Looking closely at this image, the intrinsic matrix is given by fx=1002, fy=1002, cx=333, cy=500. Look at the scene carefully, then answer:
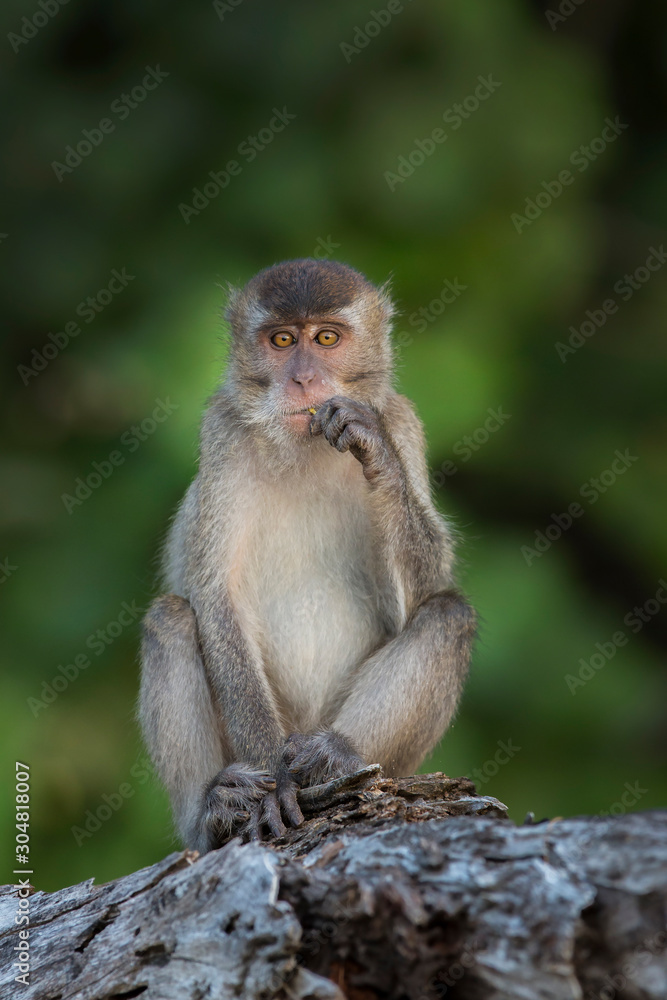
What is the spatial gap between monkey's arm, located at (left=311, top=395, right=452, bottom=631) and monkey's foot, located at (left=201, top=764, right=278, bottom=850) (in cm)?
158

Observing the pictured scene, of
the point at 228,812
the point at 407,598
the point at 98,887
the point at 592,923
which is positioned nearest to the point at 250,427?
the point at 407,598

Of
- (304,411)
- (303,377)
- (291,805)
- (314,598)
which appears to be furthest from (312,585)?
(291,805)

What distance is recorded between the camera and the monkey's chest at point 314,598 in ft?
23.6

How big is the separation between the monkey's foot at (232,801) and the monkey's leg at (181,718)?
0.10 m

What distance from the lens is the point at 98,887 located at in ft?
16.6

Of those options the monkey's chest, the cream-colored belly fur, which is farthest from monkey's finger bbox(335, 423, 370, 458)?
the monkey's chest

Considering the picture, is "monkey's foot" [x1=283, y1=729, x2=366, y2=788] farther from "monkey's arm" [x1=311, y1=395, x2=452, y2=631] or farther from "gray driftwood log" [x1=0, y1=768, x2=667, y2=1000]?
"gray driftwood log" [x1=0, y1=768, x2=667, y2=1000]

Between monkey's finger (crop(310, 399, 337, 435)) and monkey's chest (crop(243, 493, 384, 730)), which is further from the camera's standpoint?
monkey's chest (crop(243, 493, 384, 730))

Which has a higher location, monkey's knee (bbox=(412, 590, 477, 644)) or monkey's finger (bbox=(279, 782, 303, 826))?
monkey's knee (bbox=(412, 590, 477, 644))

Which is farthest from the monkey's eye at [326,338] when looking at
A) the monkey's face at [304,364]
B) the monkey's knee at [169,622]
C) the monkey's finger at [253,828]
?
the monkey's finger at [253,828]

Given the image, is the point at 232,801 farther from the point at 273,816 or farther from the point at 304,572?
the point at 304,572

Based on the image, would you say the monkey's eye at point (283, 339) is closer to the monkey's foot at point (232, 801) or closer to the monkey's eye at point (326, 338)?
the monkey's eye at point (326, 338)

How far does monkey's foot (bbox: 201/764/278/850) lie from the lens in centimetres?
Answer: 591

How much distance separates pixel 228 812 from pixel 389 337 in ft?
12.6
